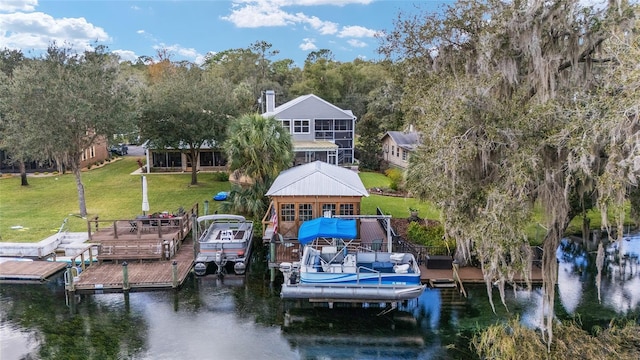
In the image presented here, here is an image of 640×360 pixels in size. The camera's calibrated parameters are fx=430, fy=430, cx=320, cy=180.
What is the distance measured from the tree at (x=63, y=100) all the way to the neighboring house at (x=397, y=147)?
1991 cm

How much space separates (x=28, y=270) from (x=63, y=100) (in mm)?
8057

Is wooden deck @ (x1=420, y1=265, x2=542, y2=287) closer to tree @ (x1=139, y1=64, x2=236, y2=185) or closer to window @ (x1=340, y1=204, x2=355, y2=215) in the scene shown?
window @ (x1=340, y1=204, x2=355, y2=215)

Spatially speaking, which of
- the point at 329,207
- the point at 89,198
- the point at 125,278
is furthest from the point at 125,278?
the point at 89,198

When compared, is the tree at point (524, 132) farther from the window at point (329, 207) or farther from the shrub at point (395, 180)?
the shrub at point (395, 180)

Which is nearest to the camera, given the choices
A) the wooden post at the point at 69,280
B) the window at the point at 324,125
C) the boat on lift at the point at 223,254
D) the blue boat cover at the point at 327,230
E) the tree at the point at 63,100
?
the wooden post at the point at 69,280

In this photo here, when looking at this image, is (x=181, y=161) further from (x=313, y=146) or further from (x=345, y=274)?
(x=345, y=274)

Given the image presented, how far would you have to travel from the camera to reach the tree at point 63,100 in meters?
19.4

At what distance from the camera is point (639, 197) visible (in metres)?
8.94

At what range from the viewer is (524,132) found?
8609 mm

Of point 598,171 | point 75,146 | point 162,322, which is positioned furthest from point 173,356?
point 75,146

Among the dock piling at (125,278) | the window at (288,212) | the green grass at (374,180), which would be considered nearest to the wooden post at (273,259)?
the window at (288,212)

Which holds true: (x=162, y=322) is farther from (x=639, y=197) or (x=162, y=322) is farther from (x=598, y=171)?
(x=639, y=197)

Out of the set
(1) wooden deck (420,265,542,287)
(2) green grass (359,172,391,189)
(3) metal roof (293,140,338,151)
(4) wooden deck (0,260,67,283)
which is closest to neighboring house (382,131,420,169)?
(2) green grass (359,172,391,189)

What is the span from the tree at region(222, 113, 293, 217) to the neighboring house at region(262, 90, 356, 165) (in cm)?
1059
